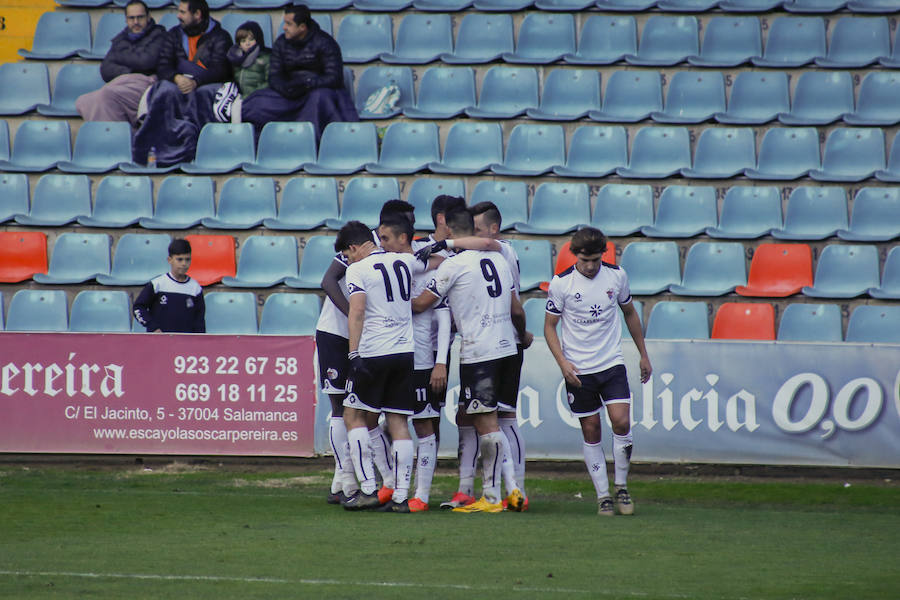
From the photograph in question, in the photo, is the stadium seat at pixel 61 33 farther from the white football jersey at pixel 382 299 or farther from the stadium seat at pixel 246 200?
the white football jersey at pixel 382 299

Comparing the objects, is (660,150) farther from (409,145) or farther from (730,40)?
(409,145)

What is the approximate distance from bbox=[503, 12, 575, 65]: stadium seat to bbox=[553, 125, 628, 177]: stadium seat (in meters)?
1.70

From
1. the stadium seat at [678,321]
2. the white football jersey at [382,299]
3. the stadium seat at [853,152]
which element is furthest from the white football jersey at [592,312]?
the stadium seat at [853,152]

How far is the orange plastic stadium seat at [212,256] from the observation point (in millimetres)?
13102

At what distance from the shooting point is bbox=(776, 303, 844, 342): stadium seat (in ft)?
38.1

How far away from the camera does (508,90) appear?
14.8m

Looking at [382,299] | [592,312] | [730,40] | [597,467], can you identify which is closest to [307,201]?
[382,299]

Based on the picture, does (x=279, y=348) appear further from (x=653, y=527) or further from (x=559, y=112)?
(x=559, y=112)

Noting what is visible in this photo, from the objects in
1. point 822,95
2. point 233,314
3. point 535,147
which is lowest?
point 233,314

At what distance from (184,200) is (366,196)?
218cm

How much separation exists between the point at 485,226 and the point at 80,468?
489 centimetres

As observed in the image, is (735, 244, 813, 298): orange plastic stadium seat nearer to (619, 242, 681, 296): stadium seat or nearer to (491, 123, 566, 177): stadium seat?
(619, 242, 681, 296): stadium seat

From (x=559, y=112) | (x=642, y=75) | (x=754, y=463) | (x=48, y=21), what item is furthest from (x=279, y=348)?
(x=48, y=21)

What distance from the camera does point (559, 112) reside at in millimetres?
14547
